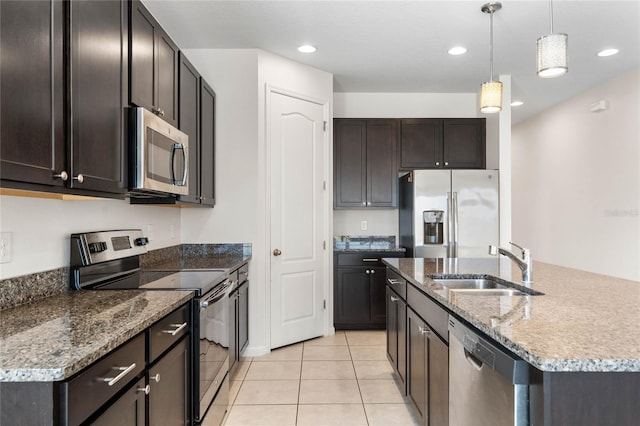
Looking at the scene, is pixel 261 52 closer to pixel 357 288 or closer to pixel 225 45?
pixel 225 45

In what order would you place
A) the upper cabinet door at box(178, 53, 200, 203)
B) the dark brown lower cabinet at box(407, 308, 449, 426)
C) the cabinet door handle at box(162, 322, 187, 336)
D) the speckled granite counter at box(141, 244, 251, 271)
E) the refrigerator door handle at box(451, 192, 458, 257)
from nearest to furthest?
1. the cabinet door handle at box(162, 322, 187, 336)
2. the dark brown lower cabinet at box(407, 308, 449, 426)
3. the upper cabinet door at box(178, 53, 200, 203)
4. the speckled granite counter at box(141, 244, 251, 271)
5. the refrigerator door handle at box(451, 192, 458, 257)

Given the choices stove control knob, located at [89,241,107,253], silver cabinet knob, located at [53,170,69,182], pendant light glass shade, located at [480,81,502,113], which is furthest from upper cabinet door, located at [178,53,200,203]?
pendant light glass shade, located at [480,81,502,113]

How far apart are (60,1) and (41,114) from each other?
0.43 metres

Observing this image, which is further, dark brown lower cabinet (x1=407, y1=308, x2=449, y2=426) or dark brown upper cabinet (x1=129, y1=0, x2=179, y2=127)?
dark brown upper cabinet (x1=129, y1=0, x2=179, y2=127)

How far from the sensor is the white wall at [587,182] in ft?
13.7

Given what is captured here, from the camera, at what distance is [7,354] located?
1.01 meters

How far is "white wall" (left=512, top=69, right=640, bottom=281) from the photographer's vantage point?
4168 mm

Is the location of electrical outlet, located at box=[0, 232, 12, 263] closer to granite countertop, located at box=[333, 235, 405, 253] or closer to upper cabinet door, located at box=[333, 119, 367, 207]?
upper cabinet door, located at box=[333, 119, 367, 207]

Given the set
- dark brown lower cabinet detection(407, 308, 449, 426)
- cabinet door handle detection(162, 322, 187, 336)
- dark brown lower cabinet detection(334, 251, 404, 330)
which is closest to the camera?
cabinet door handle detection(162, 322, 187, 336)

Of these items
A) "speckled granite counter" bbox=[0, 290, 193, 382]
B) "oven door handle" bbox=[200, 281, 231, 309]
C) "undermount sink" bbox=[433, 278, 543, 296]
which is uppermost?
"speckled granite counter" bbox=[0, 290, 193, 382]

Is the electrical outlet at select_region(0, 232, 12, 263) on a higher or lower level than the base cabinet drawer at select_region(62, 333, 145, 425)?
higher

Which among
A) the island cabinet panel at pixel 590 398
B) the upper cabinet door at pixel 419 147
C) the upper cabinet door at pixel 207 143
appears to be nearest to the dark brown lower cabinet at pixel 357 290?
the upper cabinet door at pixel 419 147

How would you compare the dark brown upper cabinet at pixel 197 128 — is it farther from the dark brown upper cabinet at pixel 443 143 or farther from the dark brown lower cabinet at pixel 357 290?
the dark brown upper cabinet at pixel 443 143

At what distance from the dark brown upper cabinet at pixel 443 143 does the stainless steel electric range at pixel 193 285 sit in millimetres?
2927
